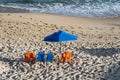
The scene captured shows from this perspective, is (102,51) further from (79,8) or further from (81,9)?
(79,8)

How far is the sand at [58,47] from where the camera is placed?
1322cm

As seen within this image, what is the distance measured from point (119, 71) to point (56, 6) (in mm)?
16740

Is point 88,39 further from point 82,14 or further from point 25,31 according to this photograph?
point 82,14

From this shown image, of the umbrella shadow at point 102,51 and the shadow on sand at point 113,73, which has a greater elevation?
the umbrella shadow at point 102,51

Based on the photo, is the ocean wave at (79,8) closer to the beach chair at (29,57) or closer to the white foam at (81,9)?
the white foam at (81,9)

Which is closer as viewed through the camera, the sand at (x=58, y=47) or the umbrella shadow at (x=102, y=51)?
the sand at (x=58, y=47)

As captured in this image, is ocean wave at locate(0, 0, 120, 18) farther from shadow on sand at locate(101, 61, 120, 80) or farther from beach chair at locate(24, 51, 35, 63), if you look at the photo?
shadow on sand at locate(101, 61, 120, 80)

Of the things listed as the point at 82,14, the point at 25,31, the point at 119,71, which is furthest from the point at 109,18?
the point at 119,71

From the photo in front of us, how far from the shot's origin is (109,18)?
2530 centimetres

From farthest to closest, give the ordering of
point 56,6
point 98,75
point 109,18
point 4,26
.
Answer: point 56,6, point 109,18, point 4,26, point 98,75

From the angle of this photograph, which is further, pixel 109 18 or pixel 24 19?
pixel 109 18

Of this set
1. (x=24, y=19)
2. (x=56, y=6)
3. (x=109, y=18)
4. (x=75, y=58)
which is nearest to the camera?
(x=75, y=58)

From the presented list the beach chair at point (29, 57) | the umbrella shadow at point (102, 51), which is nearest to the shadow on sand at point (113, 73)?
the umbrella shadow at point (102, 51)

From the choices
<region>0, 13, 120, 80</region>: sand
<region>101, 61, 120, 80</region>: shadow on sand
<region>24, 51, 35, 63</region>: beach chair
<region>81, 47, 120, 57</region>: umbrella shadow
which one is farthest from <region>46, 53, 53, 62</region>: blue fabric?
<region>101, 61, 120, 80</region>: shadow on sand
